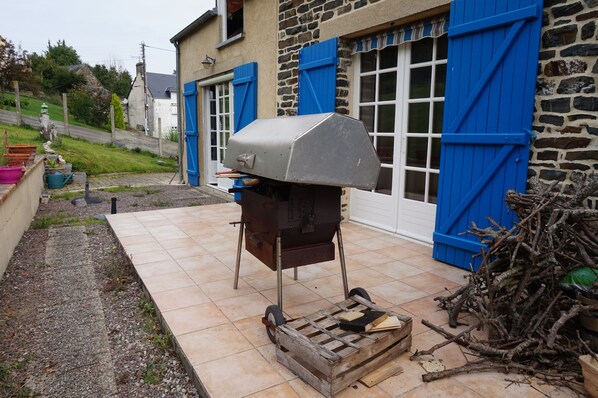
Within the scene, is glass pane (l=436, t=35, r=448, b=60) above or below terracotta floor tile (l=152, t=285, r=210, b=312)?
above

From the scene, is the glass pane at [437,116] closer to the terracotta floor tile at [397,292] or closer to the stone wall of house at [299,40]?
the stone wall of house at [299,40]

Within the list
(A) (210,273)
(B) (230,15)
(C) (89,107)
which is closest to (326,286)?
(A) (210,273)

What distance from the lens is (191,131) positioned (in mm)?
9539

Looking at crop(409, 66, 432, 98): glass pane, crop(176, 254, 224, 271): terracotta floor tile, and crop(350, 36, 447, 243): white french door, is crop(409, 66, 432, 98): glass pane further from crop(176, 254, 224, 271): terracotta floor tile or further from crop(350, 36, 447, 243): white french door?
crop(176, 254, 224, 271): terracotta floor tile

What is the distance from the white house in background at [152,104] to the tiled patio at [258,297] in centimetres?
2745

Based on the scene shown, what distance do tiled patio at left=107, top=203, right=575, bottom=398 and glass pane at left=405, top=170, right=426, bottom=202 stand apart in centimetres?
56

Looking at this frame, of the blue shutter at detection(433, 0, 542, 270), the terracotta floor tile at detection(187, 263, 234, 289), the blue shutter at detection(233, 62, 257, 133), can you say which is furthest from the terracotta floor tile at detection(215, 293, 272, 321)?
the blue shutter at detection(233, 62, 257, 133)

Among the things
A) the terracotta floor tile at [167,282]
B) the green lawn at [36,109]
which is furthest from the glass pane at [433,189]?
the green lawn at [36,109]

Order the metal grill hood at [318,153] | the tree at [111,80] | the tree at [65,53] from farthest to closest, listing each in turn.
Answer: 1. the tree at [65,53]
2. the tree at [111,80]
3. the metal grill hood at [318,153]

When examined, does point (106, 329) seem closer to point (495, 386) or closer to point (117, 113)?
point (495, 386)

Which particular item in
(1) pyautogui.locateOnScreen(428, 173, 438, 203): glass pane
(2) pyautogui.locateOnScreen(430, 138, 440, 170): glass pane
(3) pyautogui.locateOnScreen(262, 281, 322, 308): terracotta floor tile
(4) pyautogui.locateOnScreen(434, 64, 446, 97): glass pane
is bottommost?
(3) pyautogui.locateOnScreen(262, 281, 322, 308): terracotta floor tile

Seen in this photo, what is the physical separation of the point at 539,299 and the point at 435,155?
7.38ft

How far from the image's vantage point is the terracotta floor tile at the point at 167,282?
345 cm

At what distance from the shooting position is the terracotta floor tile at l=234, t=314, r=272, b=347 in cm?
257
